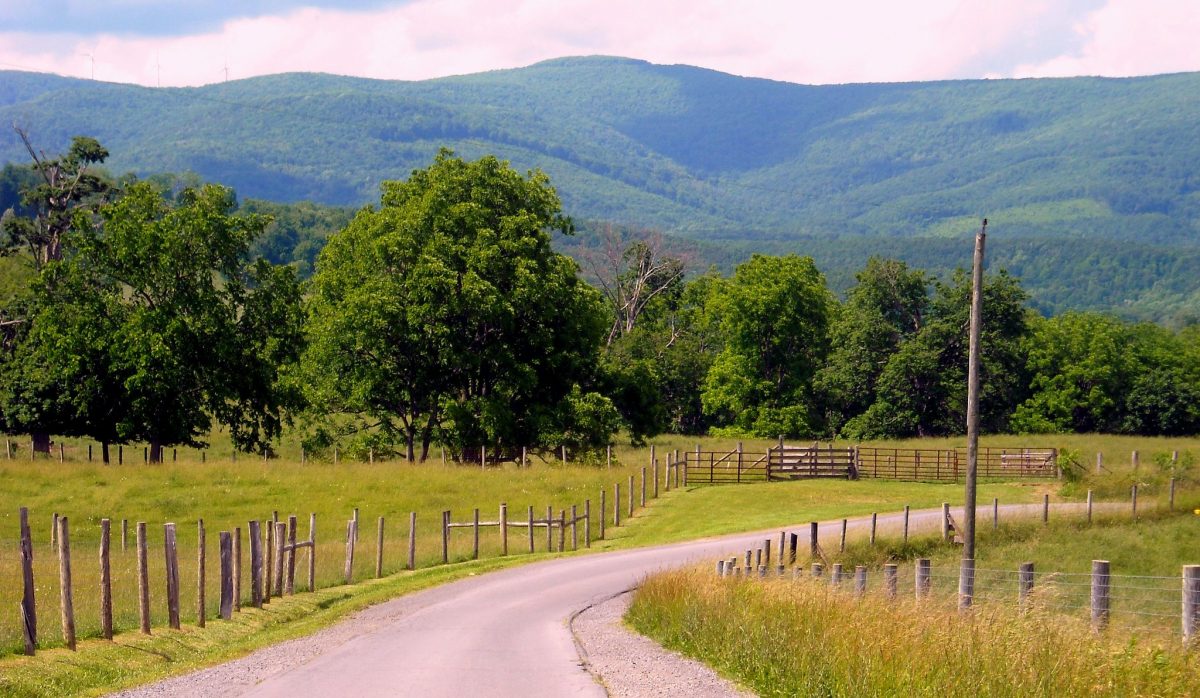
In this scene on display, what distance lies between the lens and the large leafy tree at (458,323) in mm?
63219

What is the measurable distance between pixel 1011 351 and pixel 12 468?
220 feet

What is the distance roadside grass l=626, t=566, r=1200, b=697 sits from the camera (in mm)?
13883

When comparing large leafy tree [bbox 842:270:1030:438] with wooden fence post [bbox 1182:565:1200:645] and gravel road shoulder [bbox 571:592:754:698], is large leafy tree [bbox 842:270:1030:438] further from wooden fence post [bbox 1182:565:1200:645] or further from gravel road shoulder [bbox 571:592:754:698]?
wooden fence post [bbox 1182:565:1200:645]

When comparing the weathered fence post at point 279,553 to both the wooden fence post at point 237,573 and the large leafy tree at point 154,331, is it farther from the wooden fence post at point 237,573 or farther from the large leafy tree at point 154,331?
the large leafy tree at point 154,331

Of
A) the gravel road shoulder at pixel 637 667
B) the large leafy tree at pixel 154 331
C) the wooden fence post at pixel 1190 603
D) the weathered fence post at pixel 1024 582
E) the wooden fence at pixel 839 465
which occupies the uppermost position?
the large leafy tree at pixel 154 331

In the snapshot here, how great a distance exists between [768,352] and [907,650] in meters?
88.6

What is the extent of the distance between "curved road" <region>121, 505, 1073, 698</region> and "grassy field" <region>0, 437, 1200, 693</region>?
11.6 ft

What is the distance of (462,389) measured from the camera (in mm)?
67250

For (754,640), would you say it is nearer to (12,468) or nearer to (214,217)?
(12,468)

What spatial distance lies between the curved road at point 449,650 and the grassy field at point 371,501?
353 cm

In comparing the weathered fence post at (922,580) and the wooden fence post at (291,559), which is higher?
the weathered fence post at (922,580)

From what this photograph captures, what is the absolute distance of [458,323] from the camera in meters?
64.8

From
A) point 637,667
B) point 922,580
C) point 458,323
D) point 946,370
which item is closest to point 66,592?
point 637,667

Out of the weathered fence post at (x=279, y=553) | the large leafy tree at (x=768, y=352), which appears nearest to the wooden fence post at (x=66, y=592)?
the weathered fence post at (x=279, y=553)
